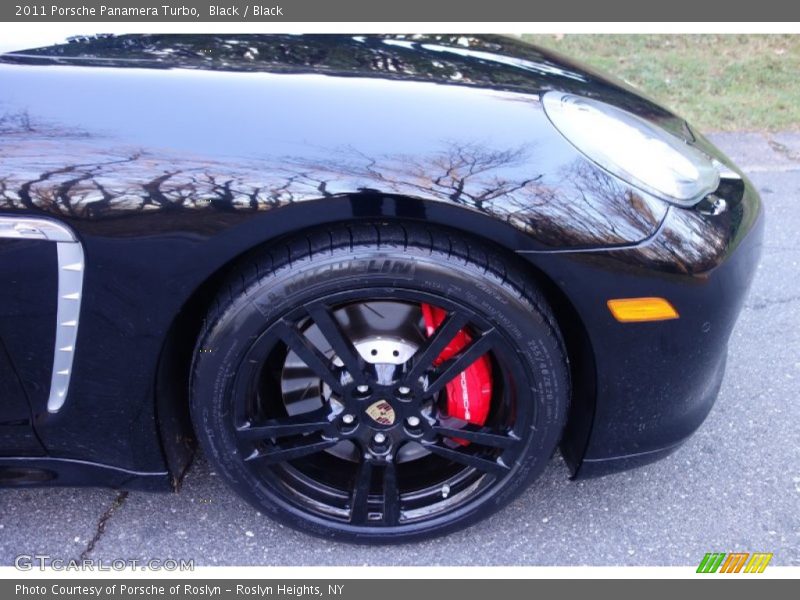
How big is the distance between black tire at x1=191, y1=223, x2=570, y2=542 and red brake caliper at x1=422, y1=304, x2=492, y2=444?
0.7 inches

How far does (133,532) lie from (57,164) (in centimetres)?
103

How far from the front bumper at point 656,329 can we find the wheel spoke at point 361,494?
21.4 inches

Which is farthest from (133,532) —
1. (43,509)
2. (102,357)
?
(102,357)

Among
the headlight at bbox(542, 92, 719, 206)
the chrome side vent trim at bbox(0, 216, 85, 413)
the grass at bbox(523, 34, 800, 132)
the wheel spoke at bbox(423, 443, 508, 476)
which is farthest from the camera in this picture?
the grass at bbox(523, 34, 800, 132)

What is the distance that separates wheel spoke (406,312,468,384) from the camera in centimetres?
162

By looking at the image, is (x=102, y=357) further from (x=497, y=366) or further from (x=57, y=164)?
(x=497, y=366)

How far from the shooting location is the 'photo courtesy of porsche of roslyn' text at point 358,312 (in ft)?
4.99

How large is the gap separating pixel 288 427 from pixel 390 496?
0.32 meters

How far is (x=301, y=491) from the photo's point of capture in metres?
1.89

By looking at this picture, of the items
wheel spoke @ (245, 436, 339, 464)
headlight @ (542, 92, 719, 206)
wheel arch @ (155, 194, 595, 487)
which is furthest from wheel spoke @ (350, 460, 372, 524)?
headlight @ (542, 92, 719, 206)

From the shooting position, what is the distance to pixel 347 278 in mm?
1547

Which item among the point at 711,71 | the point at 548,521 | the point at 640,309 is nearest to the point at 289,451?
the point at 548,521

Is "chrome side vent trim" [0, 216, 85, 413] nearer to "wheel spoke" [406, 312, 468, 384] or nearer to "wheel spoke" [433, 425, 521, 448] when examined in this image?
"wheel spoke" [406, 312, 468, 384]

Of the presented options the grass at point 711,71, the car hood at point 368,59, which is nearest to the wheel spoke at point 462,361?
the car hood at point 368,59
